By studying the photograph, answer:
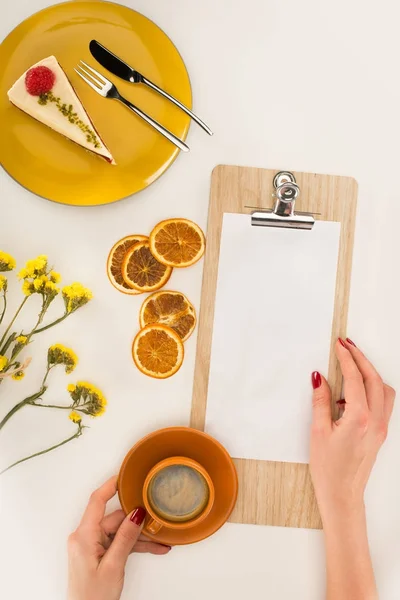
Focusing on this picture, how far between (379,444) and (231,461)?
10.5 inches

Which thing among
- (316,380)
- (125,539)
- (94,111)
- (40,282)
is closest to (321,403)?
(316,380)

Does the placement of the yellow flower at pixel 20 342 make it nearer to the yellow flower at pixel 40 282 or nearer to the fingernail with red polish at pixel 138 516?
the yellow flower at pixel 40 282

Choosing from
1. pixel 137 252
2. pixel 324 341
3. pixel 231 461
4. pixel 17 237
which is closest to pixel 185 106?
pixel 137 252

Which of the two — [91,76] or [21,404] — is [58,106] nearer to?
[91,76]

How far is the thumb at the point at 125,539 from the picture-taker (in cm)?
81

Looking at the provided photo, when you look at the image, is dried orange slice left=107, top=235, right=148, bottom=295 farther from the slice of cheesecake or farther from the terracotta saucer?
the terracotta saucer

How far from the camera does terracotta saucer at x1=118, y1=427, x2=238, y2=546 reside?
835 millimetres

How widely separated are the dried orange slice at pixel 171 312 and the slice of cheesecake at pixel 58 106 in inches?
9.7

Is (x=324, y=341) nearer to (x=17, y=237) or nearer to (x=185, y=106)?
(x=185, y=106)

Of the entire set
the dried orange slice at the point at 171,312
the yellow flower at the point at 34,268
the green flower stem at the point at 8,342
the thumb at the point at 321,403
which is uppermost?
the yellow flower at the point at 34,268

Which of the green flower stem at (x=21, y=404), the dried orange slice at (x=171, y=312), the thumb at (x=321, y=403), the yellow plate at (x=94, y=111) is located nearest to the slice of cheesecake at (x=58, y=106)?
the yellow plate at (x=94, y=111)

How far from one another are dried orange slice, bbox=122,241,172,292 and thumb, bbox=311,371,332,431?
1.09 ft

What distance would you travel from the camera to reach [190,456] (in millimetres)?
860

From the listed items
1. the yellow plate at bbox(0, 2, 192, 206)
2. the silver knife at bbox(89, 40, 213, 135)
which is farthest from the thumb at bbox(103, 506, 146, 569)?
the silver knife at bbox(89, 40, 213, 135)
